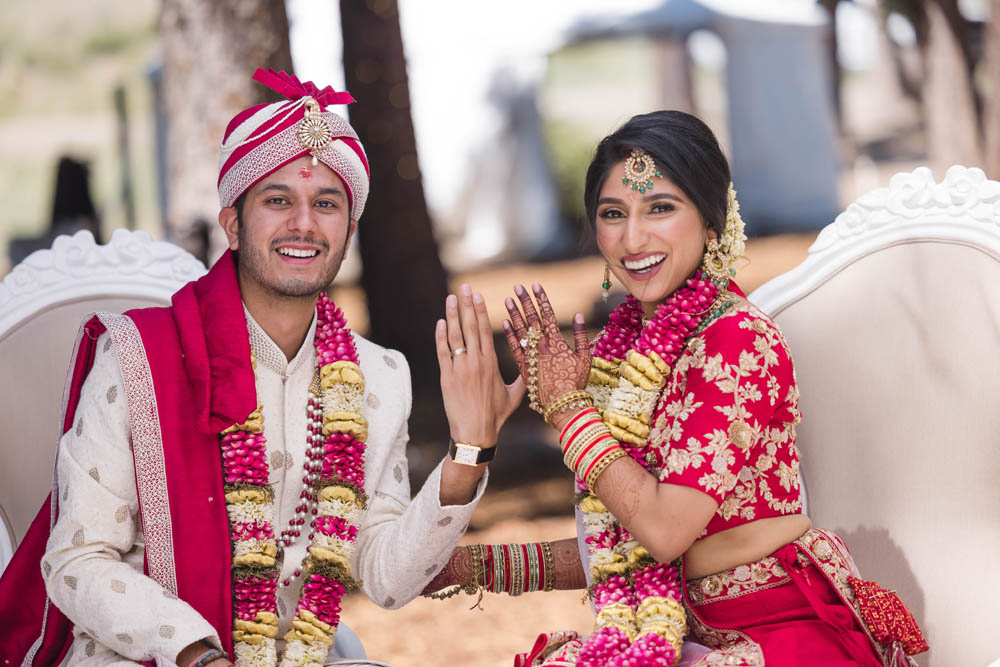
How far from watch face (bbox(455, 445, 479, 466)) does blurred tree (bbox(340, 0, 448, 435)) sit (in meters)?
5.54

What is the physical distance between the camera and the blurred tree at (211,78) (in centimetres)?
627

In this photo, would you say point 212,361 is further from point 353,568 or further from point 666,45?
point 666,45

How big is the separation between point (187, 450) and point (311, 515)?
1.29 ft

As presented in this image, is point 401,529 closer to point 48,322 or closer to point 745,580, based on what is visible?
point 745,580

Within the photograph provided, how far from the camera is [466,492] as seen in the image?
268cm

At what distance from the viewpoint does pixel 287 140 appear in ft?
8.91

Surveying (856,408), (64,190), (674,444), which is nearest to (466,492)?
(674,444)

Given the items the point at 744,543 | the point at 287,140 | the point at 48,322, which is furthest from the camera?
the point at 48,322

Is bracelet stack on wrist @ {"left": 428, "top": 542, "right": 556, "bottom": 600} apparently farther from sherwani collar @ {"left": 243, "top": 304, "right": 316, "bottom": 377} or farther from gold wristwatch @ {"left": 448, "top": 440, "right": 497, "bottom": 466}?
sherwani collar @ {"left": 243, "top": 304, "right": 316, "bottom": 377}

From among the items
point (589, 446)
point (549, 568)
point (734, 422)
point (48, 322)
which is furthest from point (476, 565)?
point (48, 322)

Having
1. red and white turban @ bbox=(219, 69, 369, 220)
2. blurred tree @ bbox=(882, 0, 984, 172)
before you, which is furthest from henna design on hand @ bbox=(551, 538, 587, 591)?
blurred tree @ bbox=(882, 0, 984, 172)

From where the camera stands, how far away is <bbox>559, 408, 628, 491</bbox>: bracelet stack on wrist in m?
2.42

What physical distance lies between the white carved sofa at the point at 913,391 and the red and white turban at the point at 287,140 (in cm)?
129

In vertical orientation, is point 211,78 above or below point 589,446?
above
